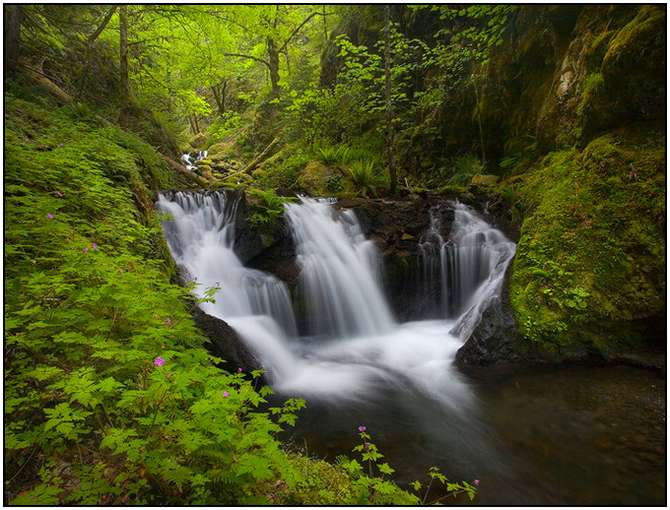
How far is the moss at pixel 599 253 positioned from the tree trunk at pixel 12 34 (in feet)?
33.4

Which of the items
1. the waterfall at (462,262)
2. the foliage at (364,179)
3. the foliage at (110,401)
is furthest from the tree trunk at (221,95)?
the foliage at (110,401)

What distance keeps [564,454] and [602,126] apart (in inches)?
219

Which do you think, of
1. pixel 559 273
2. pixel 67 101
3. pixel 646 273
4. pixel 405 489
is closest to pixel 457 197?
pixel 559 273

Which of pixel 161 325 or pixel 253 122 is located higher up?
pixel 253 122

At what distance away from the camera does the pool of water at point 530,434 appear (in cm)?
277

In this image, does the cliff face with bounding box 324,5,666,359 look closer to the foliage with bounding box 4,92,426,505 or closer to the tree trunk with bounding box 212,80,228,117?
the foliage with bounding box 4,92,426,505

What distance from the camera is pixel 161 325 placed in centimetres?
261

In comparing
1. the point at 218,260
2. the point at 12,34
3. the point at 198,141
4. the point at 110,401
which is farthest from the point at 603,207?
the point at 198,141

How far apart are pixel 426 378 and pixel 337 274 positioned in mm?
2992

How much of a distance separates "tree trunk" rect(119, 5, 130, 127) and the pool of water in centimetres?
913

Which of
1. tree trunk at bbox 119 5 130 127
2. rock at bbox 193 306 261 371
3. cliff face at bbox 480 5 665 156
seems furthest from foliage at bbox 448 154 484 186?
tree trunk at bbox 119 5 130 127

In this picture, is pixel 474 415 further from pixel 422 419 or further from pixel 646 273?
pixel 646 273

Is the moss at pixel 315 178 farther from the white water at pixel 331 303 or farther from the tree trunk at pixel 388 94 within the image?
the tree trunk at pixel 388 94

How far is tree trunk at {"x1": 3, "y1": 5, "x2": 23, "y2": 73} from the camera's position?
6.41m
